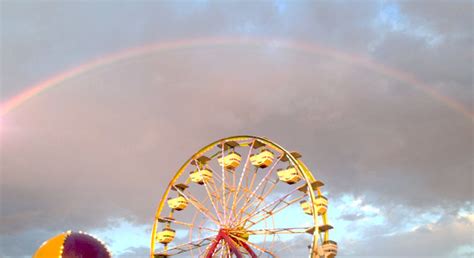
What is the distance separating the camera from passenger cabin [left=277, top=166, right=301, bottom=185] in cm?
2986

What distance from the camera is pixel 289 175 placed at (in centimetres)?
2995

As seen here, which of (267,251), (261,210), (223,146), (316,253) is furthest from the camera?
(223,146)

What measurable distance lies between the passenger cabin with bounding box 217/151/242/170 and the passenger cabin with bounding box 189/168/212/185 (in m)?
1.31

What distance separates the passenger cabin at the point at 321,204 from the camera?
2895 cm

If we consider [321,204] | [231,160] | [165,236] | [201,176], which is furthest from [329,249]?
[165,236]

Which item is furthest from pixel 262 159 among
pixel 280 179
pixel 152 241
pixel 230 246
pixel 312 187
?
pixel 152 241

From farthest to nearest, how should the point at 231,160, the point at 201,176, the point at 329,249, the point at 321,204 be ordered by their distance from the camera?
the point at 201,176
the point at 231,160
the point at 321,204
the point at 329,249

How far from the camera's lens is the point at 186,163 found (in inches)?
1293

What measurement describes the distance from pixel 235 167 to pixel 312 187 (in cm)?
545

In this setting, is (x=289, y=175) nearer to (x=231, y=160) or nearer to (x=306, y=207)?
(x=306, y=207)

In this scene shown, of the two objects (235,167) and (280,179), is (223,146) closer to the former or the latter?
(235,167)

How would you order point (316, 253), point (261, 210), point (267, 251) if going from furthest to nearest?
1. point (261, 210)
2. point (267, 251)
3. point (316, 253)

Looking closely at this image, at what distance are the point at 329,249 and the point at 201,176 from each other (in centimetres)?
956

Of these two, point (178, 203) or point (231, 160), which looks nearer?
point (231, 160)
